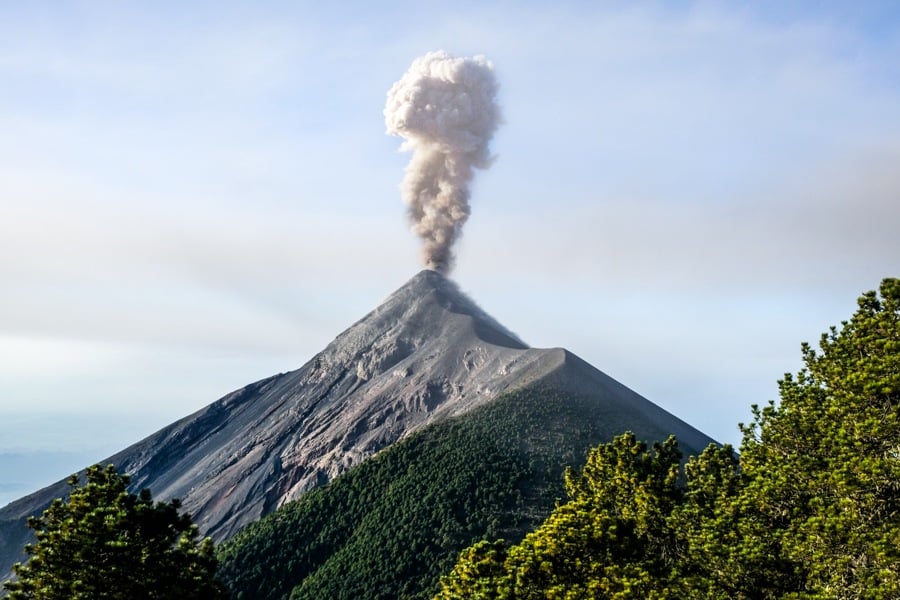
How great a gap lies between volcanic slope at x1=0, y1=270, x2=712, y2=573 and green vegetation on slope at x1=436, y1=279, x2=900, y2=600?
73036 millimetres

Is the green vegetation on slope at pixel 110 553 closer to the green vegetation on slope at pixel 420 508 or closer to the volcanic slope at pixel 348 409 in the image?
the green vegetation on slope at pixel 420 508

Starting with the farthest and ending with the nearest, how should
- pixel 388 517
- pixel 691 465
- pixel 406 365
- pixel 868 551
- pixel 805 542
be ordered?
pixel 406 365
pixel 388 517
pixel 691 465
pixel 805 542
pixel 868 551

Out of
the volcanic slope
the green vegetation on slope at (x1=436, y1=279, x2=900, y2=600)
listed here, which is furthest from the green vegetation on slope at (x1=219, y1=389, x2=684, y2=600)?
the green vegetation on slope at (x1=436, y1=279, x2=900, y2=600)

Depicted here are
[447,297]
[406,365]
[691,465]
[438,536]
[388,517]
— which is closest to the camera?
[691,465]

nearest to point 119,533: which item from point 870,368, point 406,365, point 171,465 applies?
point 870,368

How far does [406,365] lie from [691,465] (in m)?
106

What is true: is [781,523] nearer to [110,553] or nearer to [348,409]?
[110,553]

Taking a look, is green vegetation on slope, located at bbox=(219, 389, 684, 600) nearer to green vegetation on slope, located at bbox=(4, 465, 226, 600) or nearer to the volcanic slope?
the volcanic slope

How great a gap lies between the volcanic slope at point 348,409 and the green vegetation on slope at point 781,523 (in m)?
73.0

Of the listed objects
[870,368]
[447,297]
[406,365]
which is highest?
[447,297]

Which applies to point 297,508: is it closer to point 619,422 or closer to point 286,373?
point 619,422

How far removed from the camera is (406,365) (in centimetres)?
14012

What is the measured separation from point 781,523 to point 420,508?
65.6m

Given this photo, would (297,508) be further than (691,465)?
Yes
